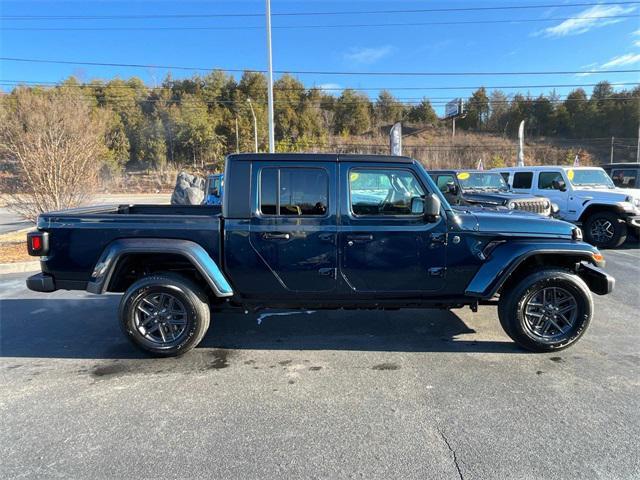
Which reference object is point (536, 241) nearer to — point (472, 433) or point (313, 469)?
point (472, 433)

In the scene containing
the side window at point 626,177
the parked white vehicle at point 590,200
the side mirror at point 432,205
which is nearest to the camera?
the side mirror at point 432,205

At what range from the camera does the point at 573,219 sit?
9867 millimetres

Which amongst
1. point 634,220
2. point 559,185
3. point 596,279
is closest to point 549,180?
point 559,185

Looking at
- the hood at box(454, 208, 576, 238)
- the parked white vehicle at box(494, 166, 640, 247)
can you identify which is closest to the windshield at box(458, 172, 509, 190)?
the parked white vehicle at box(494, 166, 640, 247)

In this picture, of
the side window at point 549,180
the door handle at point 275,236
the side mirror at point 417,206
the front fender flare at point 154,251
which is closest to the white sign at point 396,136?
the side window at point 549,180

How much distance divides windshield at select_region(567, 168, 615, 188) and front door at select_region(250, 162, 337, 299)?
9460 mm

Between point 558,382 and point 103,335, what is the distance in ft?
15.1

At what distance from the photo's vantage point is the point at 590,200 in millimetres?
9633

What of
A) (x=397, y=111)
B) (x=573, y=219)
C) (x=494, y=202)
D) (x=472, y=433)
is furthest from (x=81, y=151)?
(x=397, y=111)

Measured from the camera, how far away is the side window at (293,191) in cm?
382

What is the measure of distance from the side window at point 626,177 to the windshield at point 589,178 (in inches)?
180

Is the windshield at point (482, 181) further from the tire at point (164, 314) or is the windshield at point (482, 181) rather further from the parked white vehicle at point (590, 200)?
the tire at point (164, 314)

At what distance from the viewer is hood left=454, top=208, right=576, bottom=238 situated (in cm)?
385

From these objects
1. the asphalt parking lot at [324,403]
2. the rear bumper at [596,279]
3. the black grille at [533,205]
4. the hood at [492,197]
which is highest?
the hood at [492,197]
